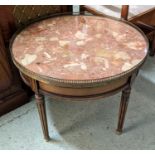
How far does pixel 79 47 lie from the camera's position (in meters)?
1.12

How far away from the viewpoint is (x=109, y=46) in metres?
1.12

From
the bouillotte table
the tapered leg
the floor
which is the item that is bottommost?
the floor

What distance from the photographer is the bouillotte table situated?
3.18 ft

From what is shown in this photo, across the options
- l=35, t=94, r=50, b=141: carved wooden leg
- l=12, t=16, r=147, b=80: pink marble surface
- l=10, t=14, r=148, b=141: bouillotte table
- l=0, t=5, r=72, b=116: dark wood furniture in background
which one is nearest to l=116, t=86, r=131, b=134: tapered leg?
l=10, t=14, r=148, b=141: bouillotte table

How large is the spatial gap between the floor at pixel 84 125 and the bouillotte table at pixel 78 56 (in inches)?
5.7

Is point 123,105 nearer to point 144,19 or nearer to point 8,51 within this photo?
point 8,51

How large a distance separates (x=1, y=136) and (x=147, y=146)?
2.90ft

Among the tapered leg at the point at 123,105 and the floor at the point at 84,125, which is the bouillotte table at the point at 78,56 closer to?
the tapered leg at the point at 123,105

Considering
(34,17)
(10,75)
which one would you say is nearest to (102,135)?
(10,75)

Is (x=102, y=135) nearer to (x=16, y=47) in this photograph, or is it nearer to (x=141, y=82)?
(x=141, y=82)

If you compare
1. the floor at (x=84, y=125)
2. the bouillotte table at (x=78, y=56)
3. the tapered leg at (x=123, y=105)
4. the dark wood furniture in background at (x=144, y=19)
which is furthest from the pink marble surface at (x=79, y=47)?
the floor at (x=84, y=125)

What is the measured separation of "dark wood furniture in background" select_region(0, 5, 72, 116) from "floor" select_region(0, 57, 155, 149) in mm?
92

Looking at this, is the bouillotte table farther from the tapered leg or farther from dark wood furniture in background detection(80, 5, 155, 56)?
dark wood furniture in background detection(80, 5, 155, 56)

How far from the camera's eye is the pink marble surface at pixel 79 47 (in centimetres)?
99
